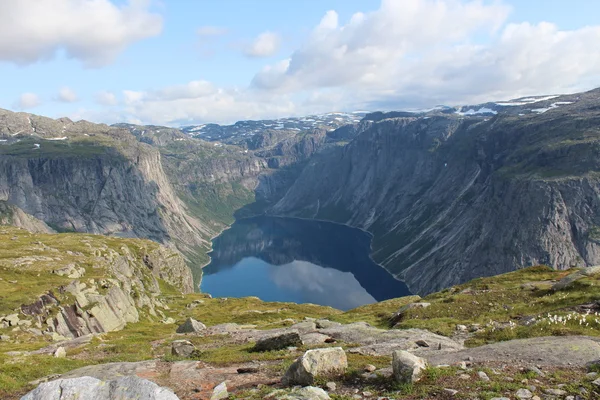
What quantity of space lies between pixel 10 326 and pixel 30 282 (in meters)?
20.6

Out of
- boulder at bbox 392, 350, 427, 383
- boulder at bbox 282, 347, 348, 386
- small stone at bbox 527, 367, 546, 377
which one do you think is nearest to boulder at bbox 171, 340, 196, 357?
boulder at bbox 282, 347, 348, 386

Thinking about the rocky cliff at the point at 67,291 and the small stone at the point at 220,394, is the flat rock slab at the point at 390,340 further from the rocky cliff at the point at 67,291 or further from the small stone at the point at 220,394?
the rocky cliff at the point at 67,291

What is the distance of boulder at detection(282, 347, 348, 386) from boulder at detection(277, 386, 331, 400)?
198 centimetres

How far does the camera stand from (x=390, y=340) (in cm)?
3478

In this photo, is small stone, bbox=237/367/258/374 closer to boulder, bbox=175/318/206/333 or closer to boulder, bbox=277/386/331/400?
boulder, bbox=277/386/331/400

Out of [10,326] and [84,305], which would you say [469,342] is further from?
[84,305]

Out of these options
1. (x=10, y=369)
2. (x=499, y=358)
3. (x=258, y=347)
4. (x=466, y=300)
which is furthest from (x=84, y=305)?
(x=499, y=358)

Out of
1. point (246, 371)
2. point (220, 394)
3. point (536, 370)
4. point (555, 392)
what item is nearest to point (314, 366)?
point (220, 394)

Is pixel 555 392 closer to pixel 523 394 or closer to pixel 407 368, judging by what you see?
pixel 523 394

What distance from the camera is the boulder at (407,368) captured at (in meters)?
19.6

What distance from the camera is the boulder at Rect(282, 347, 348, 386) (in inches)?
837

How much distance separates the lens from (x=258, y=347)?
111 feet

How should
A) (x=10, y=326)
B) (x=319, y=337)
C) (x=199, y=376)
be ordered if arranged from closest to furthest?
(x=199, y=376) → (x=319, y=337) → (x=10, y=326)

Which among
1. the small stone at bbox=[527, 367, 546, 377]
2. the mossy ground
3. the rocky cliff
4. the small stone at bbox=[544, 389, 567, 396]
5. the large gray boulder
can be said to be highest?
the large gray boulder
